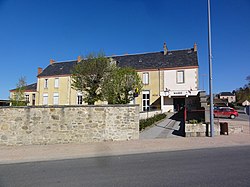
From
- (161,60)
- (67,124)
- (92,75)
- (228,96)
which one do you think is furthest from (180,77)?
(228,96)

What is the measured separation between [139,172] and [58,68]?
37.5 meters

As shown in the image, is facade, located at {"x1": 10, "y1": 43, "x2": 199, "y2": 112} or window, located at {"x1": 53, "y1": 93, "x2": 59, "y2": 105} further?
window, located at {"x1": 53, "y1": 93, "x2": 59, "y2": 105}

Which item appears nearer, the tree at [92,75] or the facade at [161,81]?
the tree at [92,75]

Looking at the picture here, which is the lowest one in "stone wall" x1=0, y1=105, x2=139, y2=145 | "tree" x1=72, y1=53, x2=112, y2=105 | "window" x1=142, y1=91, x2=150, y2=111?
"stone wall" x1=0, y1=105, x2=139, y2=145

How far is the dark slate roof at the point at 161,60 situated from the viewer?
92.6ft

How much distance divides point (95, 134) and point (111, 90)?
29.1 feet

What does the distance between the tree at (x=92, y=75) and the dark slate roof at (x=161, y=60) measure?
34.5ft

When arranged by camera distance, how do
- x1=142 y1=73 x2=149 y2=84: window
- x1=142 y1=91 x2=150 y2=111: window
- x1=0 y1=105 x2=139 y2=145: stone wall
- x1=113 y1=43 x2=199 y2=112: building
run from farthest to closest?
x1=142 y1=73 x2=149 y2=84: window
x1=142 y1=91 x2=150 y2=111: window
x1=113 y1=43 x2=199 y2=112: building
x1=0 y1=105 x2=139 y2=145: stone wall

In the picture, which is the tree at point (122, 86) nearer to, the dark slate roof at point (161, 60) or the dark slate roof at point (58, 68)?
the dark slate roof at point (161, 60)

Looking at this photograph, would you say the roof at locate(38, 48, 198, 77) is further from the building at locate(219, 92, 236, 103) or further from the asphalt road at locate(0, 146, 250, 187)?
the building at locate(219, 92, 236, 103)

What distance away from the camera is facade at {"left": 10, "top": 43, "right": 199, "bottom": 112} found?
26.8 m

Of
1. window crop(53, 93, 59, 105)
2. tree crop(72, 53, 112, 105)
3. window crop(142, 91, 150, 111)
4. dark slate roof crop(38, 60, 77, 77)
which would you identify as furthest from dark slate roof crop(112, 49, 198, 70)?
window crop(53, 93, 59, 105)

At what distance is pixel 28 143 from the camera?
32.5 feet

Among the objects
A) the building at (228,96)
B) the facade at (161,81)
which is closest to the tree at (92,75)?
the facade at (161,81)
